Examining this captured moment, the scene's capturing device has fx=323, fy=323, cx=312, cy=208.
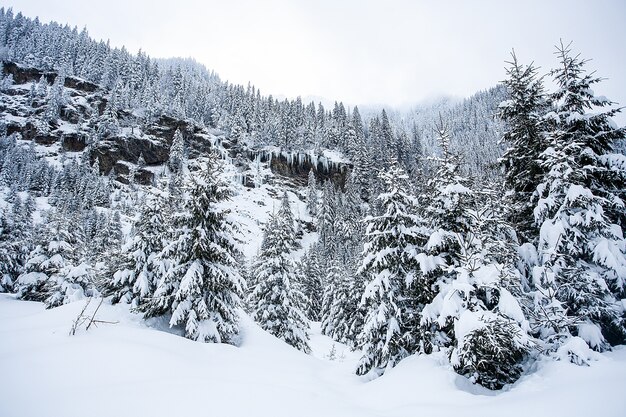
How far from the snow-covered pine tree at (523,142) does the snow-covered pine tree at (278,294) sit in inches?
581

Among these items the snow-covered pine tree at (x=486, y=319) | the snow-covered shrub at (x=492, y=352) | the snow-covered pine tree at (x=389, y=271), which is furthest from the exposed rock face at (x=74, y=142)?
the snow-covered shrub at (x=492, y=352)

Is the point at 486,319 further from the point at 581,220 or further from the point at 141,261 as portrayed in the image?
the point at 141,261

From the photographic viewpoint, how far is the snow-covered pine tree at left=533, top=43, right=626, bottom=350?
9930 mm

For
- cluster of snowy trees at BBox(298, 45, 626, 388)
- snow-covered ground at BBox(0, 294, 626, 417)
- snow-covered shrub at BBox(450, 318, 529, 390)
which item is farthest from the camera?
cluster of snowy trees at BBox(298, 45, 626, 388)

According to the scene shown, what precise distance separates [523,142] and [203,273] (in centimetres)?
1500

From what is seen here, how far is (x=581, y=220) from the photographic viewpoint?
10.5 meters

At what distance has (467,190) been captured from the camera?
12398 mm

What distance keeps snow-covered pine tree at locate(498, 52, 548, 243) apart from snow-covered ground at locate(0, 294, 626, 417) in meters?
5.69

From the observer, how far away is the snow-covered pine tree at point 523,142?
1312 cm

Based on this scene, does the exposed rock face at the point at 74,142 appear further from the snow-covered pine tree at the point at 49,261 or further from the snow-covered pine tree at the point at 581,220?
the snow-covered pine tree at the point at 581,220

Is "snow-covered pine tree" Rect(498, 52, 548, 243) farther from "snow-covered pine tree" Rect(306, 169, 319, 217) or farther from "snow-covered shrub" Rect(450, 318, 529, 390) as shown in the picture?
"snow-covered pine tree" Rect(306, 169, 319, 217)

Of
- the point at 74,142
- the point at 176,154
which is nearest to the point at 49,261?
the point at 176,154

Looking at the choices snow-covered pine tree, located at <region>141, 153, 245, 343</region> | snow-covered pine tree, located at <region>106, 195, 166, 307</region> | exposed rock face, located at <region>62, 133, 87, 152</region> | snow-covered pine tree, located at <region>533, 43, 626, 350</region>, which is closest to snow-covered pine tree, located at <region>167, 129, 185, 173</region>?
exposed rock face, located at <region>62, 133, 87, 152</region>

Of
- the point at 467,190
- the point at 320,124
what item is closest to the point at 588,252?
the point at 467,190
